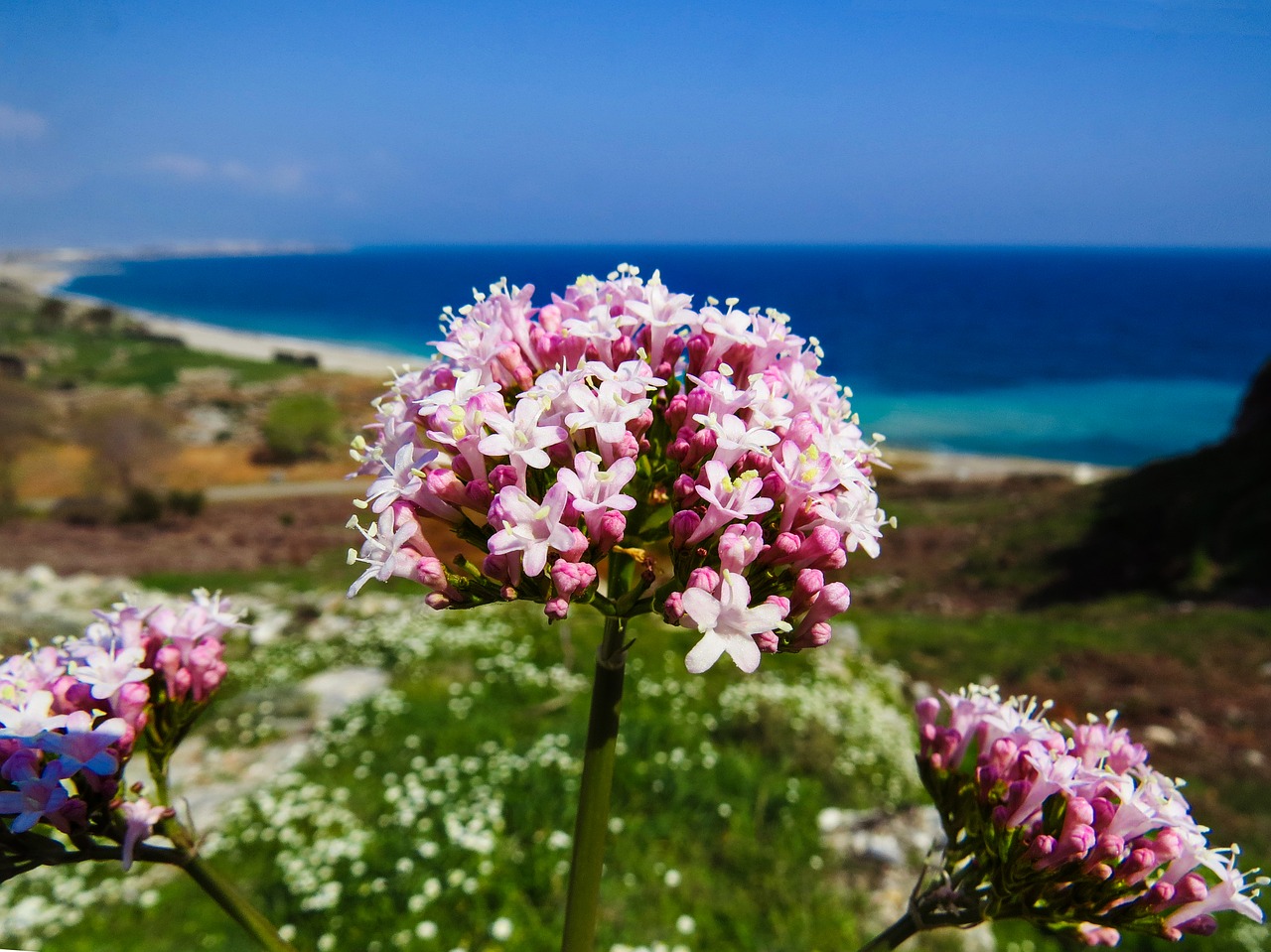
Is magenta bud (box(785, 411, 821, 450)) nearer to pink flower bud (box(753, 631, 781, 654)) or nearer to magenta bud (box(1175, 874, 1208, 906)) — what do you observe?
pink flower bud (box(753, 631, 781, 654))

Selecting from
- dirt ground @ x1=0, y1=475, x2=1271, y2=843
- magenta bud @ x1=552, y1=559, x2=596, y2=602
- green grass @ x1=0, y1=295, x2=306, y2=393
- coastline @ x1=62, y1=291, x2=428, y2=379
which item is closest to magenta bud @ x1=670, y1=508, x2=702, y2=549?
magenta bud @ x1=552, y1=559, x2=596, y2=602

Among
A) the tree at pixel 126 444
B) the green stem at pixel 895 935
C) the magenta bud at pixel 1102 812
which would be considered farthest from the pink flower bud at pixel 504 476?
the tree at pixel 126 444

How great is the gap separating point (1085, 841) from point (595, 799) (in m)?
1.32

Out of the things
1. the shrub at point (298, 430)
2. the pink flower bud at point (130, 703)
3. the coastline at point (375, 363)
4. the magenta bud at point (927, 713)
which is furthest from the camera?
the shrub at point (298, 430)

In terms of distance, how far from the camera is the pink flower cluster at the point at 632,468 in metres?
2.05

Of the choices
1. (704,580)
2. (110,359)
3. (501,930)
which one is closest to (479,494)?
(704,580)

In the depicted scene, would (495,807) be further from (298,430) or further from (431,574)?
(298,430)

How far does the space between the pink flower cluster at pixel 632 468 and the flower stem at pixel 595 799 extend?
0.16m

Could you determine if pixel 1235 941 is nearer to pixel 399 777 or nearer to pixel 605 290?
pixel 399 777

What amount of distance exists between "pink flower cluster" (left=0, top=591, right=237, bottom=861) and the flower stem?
118 centimetres

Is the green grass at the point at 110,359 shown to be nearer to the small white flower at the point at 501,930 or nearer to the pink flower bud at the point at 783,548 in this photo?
the small white flower at the point at 501,930

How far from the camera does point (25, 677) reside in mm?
2377

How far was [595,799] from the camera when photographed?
2203mm

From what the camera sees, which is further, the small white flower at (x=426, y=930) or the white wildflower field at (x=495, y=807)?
the white wildflower field at (x=495, y=807)
